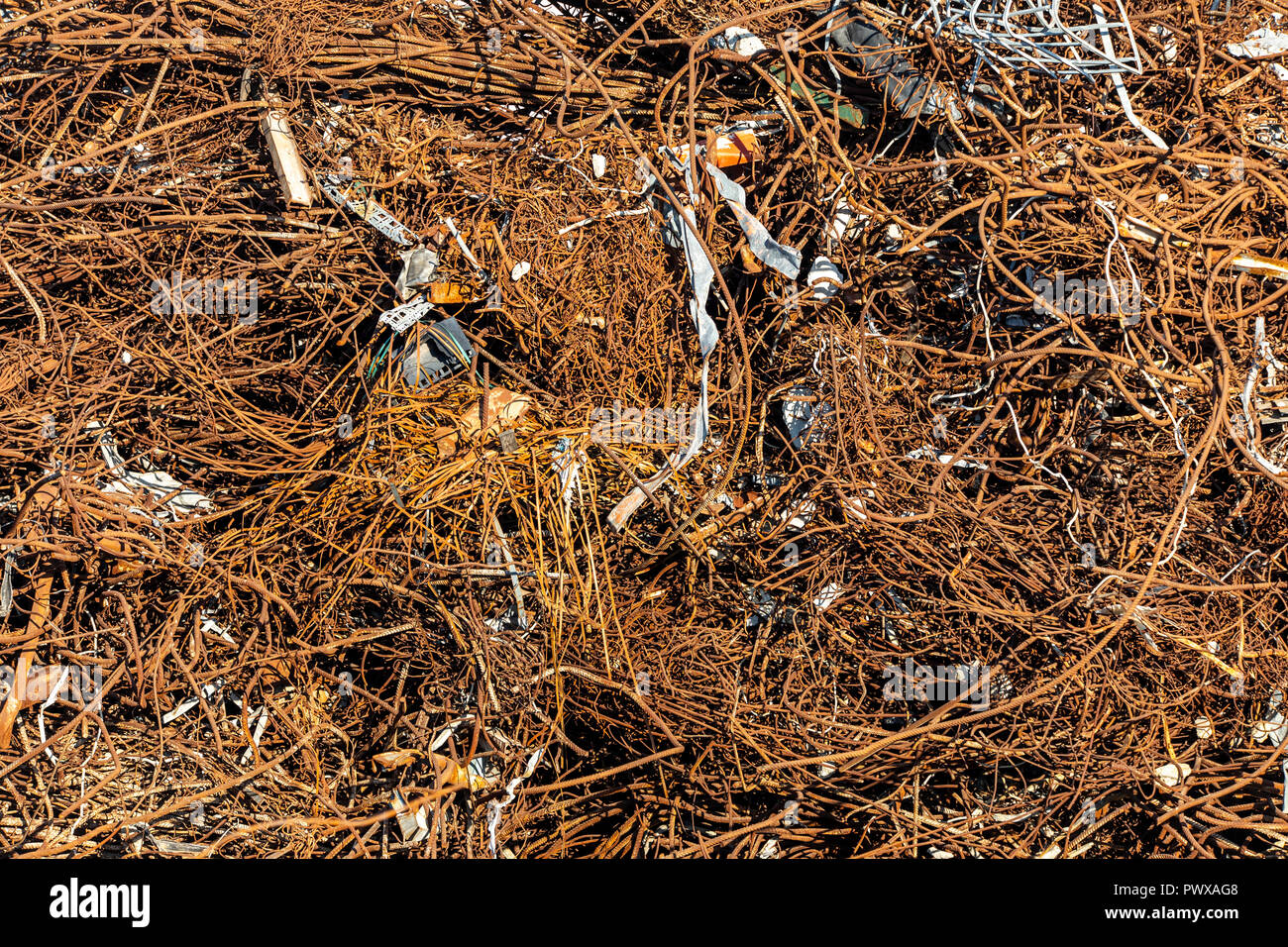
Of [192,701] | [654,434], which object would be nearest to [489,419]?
[654,434]

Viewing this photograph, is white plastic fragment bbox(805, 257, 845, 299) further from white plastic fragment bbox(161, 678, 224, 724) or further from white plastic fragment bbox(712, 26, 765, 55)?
white plastic fragment bbox(161, 678, 224, 724)

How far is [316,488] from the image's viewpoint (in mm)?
2240

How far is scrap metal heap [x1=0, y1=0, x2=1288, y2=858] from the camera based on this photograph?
6.93 feet

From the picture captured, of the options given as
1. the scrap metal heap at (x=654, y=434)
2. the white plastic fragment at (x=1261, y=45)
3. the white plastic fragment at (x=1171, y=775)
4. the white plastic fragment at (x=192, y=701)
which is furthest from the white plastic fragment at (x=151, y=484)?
the white plastic fragment at (x=1261, y=45)

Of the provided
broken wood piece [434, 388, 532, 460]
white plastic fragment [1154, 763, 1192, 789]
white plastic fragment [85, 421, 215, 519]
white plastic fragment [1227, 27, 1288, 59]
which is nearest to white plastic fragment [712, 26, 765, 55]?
broken wood piece [434, 388, 532, 460]

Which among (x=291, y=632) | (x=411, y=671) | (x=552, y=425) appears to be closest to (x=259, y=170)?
(x=552, y=425)

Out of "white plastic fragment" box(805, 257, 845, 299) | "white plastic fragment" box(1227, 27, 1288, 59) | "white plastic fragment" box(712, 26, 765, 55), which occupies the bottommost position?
"white plastic fragment" box(805, 257, 845, 299)

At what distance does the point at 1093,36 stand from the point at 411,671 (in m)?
2.41

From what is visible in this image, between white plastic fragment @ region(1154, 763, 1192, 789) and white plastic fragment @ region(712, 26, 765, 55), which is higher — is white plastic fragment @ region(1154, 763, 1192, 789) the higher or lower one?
the lower one

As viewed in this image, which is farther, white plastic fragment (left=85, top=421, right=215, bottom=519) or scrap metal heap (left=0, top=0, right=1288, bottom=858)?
white plastic fragment (left=85, top=421, right=215, bottom=519)

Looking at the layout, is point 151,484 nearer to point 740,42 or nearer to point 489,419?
point 489,419

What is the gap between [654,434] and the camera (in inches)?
85.7

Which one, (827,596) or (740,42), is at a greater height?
(740,42)

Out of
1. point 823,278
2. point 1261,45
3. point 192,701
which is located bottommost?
point 192,701
